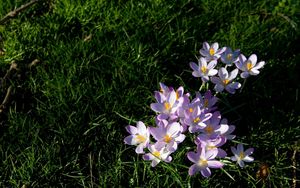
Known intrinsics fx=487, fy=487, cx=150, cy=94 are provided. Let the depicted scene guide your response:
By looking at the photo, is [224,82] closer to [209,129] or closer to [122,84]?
[209,129]

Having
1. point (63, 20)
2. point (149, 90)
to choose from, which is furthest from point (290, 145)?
point (63, 20)

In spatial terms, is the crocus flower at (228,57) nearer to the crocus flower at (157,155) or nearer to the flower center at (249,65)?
the flower center at (249,65)

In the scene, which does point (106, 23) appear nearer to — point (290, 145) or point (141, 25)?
point (141, 25)

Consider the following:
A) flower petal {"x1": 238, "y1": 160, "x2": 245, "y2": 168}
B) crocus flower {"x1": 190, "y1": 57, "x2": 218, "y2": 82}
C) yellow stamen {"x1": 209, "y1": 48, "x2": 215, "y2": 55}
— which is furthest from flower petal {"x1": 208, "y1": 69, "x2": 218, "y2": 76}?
flower petal {"x1": 238, "y1": 160, "x2": 245, "y2": 168}

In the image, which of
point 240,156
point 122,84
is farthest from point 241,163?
point 122,84

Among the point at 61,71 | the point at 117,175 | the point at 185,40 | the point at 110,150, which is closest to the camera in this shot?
the point at 117,175

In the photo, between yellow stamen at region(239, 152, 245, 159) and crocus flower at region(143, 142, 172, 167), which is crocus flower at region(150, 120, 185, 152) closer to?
crocus flower at region(143, 142, 172, 167)
